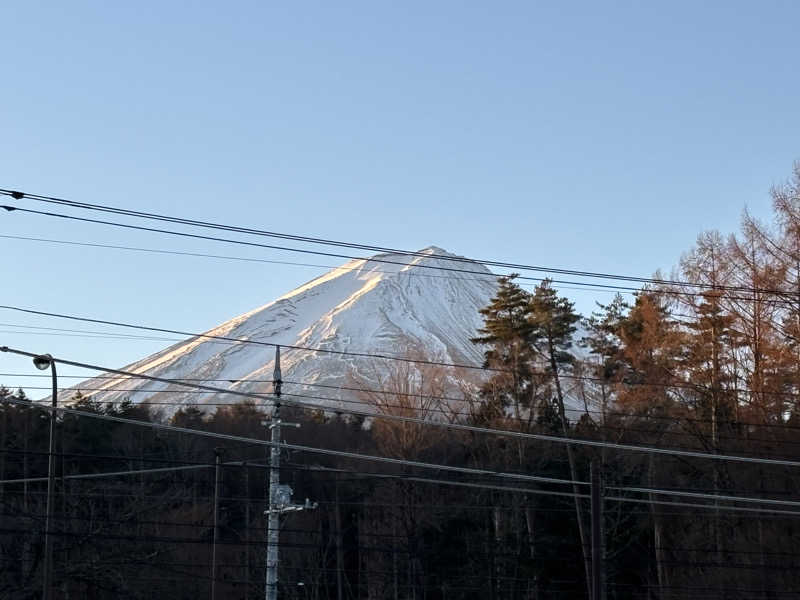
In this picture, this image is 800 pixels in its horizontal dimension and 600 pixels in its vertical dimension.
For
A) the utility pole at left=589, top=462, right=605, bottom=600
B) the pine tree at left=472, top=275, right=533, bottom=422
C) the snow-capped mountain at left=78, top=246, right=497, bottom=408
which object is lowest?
the utility pole at left=589, top=462, right=605, bottom=600

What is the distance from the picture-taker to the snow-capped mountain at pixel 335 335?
128m

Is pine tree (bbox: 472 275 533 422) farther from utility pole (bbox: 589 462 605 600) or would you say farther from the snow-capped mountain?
the snow-capped mountain

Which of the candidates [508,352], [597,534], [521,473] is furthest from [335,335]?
[597,534]

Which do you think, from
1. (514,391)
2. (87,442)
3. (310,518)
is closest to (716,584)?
(514,391)

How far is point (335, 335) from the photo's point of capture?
468 feet

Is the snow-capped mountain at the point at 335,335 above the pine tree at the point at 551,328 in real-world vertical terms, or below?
above

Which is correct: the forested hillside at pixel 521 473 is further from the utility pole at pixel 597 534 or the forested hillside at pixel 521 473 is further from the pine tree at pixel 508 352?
the utility pole at pixel 597 534

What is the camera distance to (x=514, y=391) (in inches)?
1832

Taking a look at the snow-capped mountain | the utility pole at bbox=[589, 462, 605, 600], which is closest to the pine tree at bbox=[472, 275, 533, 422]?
the utility pole at bbox=[589, 462, 605, 600]

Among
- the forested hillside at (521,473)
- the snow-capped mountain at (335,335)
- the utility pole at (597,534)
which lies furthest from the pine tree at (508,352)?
the snow-capped mountain at (335,335)

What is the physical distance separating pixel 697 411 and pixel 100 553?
17.2m

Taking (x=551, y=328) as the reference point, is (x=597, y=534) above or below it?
below

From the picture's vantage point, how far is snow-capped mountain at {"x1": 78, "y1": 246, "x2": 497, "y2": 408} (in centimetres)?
12838

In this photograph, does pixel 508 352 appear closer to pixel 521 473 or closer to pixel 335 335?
pixel 521 473
